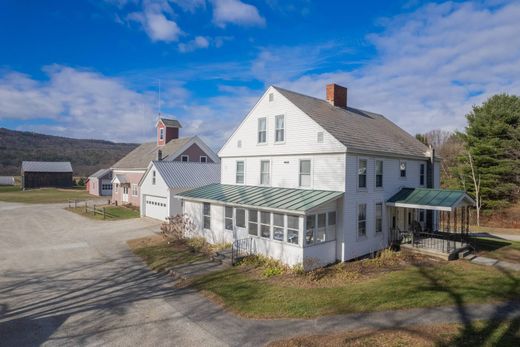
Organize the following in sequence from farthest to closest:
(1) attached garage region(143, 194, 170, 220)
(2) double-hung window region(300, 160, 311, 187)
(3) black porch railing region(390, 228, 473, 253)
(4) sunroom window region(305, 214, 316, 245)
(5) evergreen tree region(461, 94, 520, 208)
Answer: (5) evergreen tree region(461, 94, 520, 208), (1) attached garage region(143, 194, 170, 220), (2) double-hung window region(300, 160, 311, 187), (3) black porch railing region(390, 228, 473, 253), (4) sunroom window region(305, 214, 316, 245)

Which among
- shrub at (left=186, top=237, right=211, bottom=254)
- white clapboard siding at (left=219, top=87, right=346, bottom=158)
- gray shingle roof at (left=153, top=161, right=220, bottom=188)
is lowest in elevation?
shrub at (left=186, top=237, right=211, bottom=254)

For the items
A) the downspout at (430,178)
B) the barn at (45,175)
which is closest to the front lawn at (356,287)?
the downspout at (430,178)

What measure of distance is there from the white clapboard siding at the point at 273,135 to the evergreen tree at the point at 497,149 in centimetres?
2811

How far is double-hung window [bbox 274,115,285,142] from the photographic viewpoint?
803 inches

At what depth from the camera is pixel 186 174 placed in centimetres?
3238

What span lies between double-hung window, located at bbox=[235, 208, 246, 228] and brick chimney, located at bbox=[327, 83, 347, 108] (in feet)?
34.1

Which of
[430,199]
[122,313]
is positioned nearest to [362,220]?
[430,199]

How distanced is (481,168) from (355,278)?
31.4 m

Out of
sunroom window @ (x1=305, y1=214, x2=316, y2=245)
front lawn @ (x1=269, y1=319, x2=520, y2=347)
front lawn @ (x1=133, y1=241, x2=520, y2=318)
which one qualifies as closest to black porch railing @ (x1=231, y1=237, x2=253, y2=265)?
front lawn @ (x1=133, y1=241, x2=520, y2=318)

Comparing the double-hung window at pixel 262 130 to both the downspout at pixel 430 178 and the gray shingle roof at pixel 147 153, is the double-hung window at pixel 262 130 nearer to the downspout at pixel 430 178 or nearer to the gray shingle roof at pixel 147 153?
the downspout at pixel 430 178

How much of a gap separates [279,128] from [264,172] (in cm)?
307

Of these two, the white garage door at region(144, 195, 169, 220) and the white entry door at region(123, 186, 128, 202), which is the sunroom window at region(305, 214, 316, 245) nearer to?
the white garage door at region(144, 195, 169, 220)

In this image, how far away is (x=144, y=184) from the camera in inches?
1323

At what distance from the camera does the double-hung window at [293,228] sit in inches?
640
